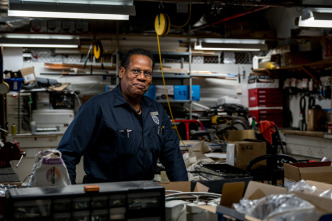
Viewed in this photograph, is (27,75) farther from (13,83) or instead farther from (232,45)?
(232,45)

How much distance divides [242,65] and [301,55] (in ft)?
6.44

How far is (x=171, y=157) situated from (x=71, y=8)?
211 cm

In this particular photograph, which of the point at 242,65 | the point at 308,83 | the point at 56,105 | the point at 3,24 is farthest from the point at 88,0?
the point at 242,65

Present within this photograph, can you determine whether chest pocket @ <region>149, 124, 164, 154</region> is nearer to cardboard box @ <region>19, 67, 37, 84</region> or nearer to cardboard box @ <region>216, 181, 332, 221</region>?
cardboard box @ <region>216, 181, 332, 221</region>

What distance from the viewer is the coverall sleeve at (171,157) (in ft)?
8.79

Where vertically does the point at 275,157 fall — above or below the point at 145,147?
below

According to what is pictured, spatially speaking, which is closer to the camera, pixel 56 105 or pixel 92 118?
pixel 92 118

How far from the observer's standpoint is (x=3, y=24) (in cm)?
789

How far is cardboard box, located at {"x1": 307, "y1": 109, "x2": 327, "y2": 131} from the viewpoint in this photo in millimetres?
7023

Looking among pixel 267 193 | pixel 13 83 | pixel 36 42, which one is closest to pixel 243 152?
pixel 267 193

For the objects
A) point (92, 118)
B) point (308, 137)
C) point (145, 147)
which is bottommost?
point (308, 137)

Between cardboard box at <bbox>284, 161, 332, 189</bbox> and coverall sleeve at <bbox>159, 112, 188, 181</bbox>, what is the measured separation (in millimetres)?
742

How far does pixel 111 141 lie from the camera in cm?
242

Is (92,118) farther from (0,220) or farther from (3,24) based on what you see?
(3,24)
